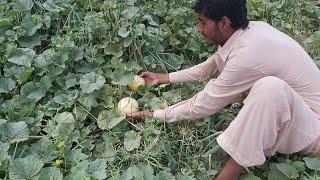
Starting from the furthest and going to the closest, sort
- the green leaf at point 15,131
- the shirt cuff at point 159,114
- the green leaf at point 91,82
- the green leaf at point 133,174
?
the green leaf at point 91,82 < the shirt cuff at point 159,114 < the green leaf at point 15,131 < the green leaf at point 133,174

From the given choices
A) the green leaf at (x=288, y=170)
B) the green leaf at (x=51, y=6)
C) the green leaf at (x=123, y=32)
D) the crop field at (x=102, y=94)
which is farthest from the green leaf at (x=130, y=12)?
the green leaf at (x=288, y=170)

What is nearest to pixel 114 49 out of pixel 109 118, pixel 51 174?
pixel 109 118

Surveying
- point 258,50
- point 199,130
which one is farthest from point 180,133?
point 258,50

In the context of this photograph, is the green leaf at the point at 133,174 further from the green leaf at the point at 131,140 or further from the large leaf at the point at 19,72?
the large leaf at the point at 19,72

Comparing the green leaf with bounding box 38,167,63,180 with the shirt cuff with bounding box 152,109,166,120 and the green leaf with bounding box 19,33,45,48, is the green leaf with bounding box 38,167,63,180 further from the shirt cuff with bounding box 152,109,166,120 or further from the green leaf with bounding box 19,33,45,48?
the green leaf with bounding box 19,33,45,48

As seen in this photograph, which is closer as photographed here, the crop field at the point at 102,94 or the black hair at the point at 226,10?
the black hair at the point at 226,10

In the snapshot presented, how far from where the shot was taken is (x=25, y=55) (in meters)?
3.16

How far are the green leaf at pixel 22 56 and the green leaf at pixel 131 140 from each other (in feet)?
2.69

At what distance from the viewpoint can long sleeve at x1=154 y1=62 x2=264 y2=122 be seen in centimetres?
241

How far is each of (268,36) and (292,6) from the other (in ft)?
6.43

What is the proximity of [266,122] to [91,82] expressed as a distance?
1124 millimetres

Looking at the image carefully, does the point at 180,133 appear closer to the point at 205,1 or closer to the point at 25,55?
the point at 205,1

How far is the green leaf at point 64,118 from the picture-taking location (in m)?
2.80

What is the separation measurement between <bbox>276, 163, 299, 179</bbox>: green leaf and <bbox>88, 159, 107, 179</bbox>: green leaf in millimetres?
894
